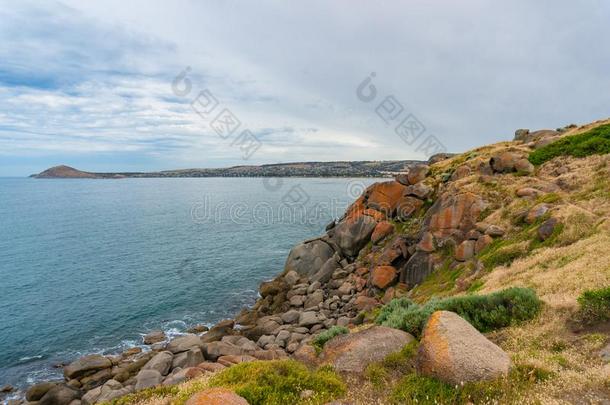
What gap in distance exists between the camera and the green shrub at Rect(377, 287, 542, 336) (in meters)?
10.8

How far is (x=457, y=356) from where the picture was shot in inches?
292

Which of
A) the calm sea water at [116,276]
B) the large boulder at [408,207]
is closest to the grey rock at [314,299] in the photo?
the calm sea water at [116,276]

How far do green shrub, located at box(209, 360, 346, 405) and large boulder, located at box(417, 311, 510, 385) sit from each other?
6.94 feet

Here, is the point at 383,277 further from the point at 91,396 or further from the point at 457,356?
the point at 457,356

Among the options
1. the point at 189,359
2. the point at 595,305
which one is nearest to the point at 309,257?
the point at 189,359

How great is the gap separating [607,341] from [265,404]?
8062 millimetres

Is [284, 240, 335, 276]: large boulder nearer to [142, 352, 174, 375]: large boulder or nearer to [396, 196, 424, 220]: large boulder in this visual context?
[396, 196, 424, 220]: large boulder

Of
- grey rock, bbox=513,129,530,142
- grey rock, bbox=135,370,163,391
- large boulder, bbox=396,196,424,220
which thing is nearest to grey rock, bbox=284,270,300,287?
large boulder, bbox=396,196,424,220

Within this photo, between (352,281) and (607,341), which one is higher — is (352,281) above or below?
below

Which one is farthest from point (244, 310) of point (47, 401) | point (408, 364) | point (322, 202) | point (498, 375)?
point (322, 202)

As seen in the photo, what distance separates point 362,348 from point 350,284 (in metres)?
23.5

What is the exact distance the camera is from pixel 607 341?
8320 millimetres

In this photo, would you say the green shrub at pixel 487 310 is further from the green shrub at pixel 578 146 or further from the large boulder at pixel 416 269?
the green shrub at pixel 578 146

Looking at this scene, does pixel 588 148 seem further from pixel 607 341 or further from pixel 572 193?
pixel 607 341
